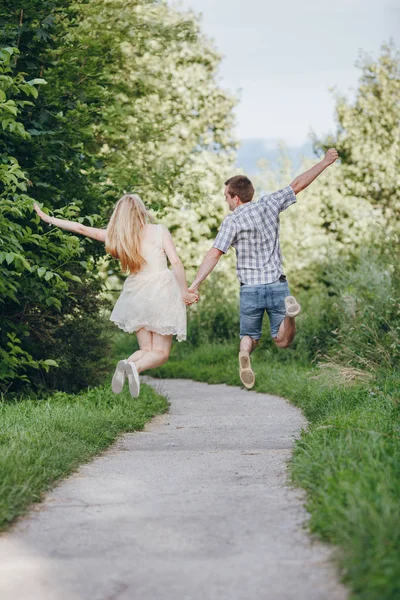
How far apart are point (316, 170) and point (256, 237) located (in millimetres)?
873

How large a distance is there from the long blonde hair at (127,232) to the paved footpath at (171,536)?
2.15 metres

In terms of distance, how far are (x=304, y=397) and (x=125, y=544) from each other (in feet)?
19.9

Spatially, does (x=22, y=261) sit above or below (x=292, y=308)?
above

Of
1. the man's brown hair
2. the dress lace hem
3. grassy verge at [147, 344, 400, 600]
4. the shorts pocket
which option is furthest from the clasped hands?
grassy verge at [147, 344, 400, 600]

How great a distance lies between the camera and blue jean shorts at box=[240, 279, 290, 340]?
816cm

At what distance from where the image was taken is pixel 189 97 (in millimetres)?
23281

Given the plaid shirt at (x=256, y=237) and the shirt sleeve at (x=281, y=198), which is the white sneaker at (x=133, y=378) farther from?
the shirt sleeve at (x=281, y=198)

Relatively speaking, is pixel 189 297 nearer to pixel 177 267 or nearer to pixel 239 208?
pixel 177 267

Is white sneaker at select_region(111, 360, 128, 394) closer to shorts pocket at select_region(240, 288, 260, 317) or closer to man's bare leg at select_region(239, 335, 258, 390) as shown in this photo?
man's bare leg at select_region(239, 335, 258, 390)

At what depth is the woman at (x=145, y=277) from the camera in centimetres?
783

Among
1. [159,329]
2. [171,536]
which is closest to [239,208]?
[159,329]

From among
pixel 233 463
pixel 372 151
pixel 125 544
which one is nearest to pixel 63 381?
pixel 233 463

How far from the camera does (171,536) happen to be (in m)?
3.92

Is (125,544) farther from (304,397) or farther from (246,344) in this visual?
(304,397)
